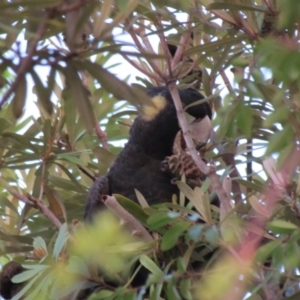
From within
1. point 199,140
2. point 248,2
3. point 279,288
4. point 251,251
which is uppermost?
point 248,2

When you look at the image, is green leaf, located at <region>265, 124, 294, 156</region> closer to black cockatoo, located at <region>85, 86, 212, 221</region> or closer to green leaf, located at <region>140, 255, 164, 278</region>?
green leaf, located at <region>140, 255, 164, 278</region>

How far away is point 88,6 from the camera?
764 mm

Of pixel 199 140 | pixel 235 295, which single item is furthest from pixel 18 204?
pixel 235 295

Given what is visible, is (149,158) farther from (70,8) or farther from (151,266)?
(70,8)

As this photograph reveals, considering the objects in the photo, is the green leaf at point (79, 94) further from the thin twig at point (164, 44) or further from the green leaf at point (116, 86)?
the thin twig at point (164, 44)

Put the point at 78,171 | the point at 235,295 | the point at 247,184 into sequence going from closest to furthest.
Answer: the point at 235,295
the point at 247,184
the point at 78,171

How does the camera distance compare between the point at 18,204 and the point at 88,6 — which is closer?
the point at 88,6

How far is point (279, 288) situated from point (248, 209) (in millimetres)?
204

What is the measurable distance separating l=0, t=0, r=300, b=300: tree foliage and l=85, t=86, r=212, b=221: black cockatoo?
0.05m

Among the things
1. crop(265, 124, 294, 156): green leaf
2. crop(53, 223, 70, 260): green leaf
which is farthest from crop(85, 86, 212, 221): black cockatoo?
crop(265, 124, 294, 156): green leaf

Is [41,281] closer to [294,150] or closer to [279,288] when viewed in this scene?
[279,288]

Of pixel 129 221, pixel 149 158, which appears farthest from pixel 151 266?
pixel 149 158

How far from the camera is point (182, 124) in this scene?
55.4 inches

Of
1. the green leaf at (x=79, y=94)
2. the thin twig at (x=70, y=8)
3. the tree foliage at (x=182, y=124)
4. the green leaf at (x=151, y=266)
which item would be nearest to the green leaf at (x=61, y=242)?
the tree foliage at (x=182, y=124)
